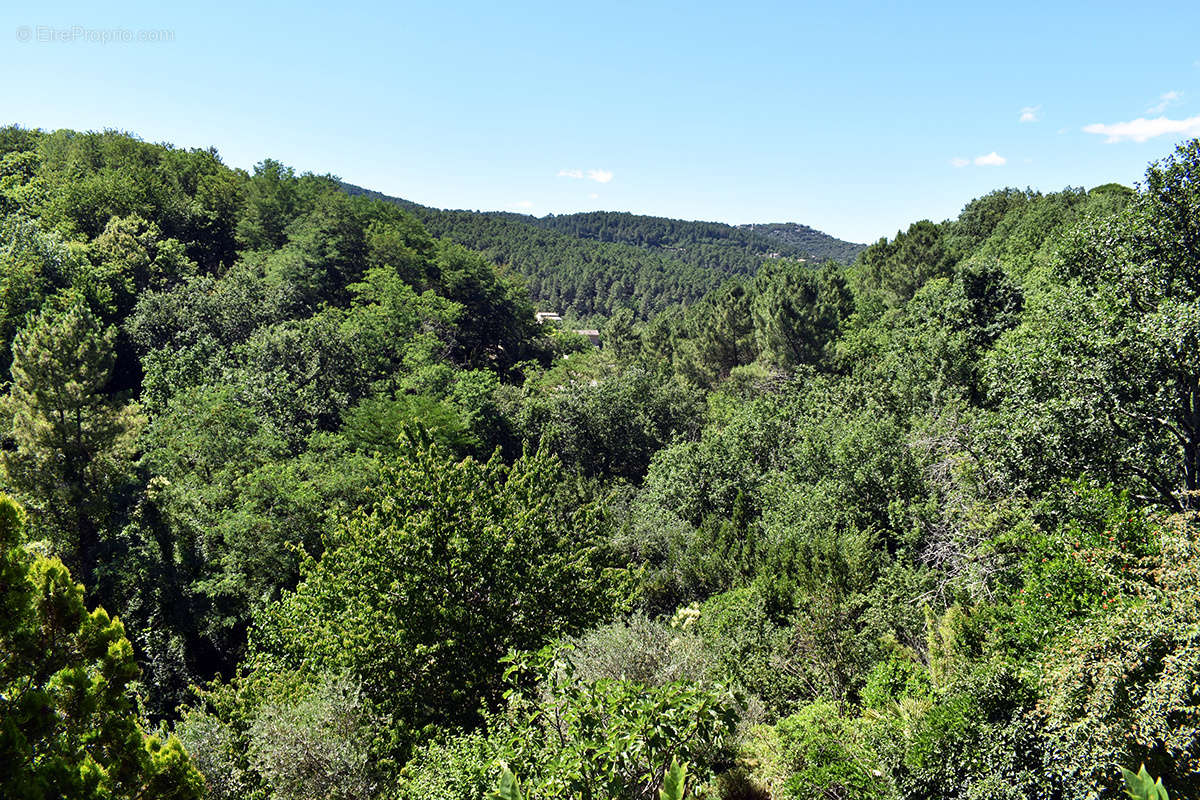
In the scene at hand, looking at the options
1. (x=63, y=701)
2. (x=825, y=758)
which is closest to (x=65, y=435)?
(x=63, y=701)

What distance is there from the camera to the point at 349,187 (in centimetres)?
16400

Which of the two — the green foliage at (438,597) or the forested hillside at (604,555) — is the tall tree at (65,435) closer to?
the forested hillside at (604,555)

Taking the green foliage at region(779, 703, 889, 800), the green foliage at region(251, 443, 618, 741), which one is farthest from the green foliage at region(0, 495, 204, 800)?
the green foliage at region(779, 703, 889, 800)

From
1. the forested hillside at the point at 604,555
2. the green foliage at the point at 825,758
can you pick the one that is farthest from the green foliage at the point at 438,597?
the green foliage at the point at 825,758

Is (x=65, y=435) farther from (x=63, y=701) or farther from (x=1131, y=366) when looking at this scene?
(x=1131, y=366)

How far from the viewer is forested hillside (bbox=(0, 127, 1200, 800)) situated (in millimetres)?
6762

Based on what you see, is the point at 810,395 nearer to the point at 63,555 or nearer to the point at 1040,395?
the point at 1040,395

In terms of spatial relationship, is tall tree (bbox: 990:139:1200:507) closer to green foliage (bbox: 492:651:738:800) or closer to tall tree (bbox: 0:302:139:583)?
green foliage (bbox: 492:651:738:800)

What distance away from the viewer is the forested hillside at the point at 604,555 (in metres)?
6.76

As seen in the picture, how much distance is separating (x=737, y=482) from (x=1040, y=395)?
11.9 m

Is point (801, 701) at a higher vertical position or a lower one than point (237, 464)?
lower

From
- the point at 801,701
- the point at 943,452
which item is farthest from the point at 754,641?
the point at 943,452

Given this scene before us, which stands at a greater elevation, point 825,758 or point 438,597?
point 438,597

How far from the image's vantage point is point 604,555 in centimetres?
1570
